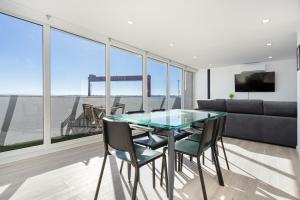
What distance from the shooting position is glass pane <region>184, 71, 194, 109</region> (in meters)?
7.72

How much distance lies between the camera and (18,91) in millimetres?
2838

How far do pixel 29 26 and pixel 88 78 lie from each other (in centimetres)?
139

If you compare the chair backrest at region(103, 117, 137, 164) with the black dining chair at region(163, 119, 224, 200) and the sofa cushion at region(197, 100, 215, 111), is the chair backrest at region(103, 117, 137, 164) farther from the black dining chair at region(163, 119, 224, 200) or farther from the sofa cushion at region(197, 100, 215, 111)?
the sofa cushion at region(197, 100, 215, 111)

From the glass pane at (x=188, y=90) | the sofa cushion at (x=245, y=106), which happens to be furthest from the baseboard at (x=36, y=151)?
the glass pane at (x=188, y=90)

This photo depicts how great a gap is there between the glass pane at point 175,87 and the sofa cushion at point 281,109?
3.32m

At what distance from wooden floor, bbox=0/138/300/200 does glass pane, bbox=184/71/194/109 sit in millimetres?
4877

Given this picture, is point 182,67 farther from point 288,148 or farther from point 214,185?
point 214,185

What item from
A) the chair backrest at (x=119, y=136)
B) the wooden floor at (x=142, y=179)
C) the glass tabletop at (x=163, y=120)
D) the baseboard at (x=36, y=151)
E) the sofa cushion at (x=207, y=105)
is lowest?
the wooden floor at (x=142, y=179)

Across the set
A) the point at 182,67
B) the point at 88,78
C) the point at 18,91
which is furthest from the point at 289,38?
the point at 18,91

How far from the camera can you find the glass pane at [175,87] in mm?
6531

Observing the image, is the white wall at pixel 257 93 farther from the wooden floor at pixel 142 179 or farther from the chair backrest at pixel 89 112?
the chair backrest at pixel 89 112

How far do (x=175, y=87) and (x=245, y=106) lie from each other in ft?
10.6

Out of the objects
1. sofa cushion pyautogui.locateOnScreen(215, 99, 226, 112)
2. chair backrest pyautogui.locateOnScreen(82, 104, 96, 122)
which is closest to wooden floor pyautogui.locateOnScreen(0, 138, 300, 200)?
chair backrest pyautogui.locateOnScreen(82, 104, 96, 122)

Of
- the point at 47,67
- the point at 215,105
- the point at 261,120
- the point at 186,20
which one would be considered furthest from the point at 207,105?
the point at 47,67
